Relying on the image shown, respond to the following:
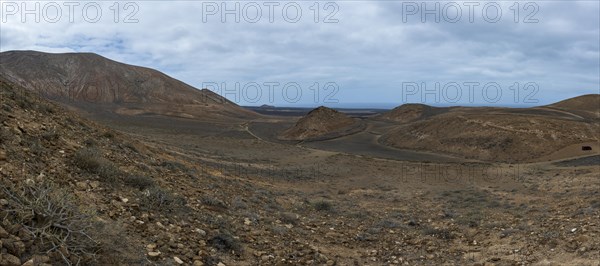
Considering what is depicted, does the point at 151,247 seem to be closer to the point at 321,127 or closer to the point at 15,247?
the point at 15,247

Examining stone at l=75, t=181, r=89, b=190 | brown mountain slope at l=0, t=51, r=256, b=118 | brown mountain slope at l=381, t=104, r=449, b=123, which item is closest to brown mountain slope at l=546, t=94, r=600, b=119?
brown mountain slope at l=381, t=104, r=449, b=123

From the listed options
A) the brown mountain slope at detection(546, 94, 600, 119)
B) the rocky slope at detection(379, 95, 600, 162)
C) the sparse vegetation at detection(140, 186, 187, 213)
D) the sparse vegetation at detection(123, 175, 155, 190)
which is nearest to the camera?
the sparse vegetation at detection(140, 186, 187, 213)

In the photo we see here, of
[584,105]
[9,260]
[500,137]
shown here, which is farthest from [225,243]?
[584,105]

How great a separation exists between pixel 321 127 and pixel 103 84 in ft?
228

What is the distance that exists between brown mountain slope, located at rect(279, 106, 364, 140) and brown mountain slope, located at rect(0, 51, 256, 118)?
3443 centimetres

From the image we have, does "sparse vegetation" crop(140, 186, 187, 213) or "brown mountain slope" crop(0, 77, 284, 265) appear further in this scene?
"sparse vegetation" crop(140, 186, 187, 213)

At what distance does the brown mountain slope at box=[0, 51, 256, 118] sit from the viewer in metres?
90.9

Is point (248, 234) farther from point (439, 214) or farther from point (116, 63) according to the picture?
point (116, 63)

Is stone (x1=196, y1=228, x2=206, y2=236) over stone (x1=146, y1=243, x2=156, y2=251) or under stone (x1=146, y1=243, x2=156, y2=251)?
under

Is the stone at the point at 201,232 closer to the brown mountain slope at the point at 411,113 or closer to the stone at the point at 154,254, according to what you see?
the stone at the point at 154,254

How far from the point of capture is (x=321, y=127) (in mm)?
58438

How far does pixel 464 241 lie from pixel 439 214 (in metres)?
3.41

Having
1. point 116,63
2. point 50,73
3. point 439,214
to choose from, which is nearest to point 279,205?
point 439,214

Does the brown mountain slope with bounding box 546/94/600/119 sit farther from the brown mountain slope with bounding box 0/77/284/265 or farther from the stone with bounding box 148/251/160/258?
the stone with bounding box 148/251/160/258
